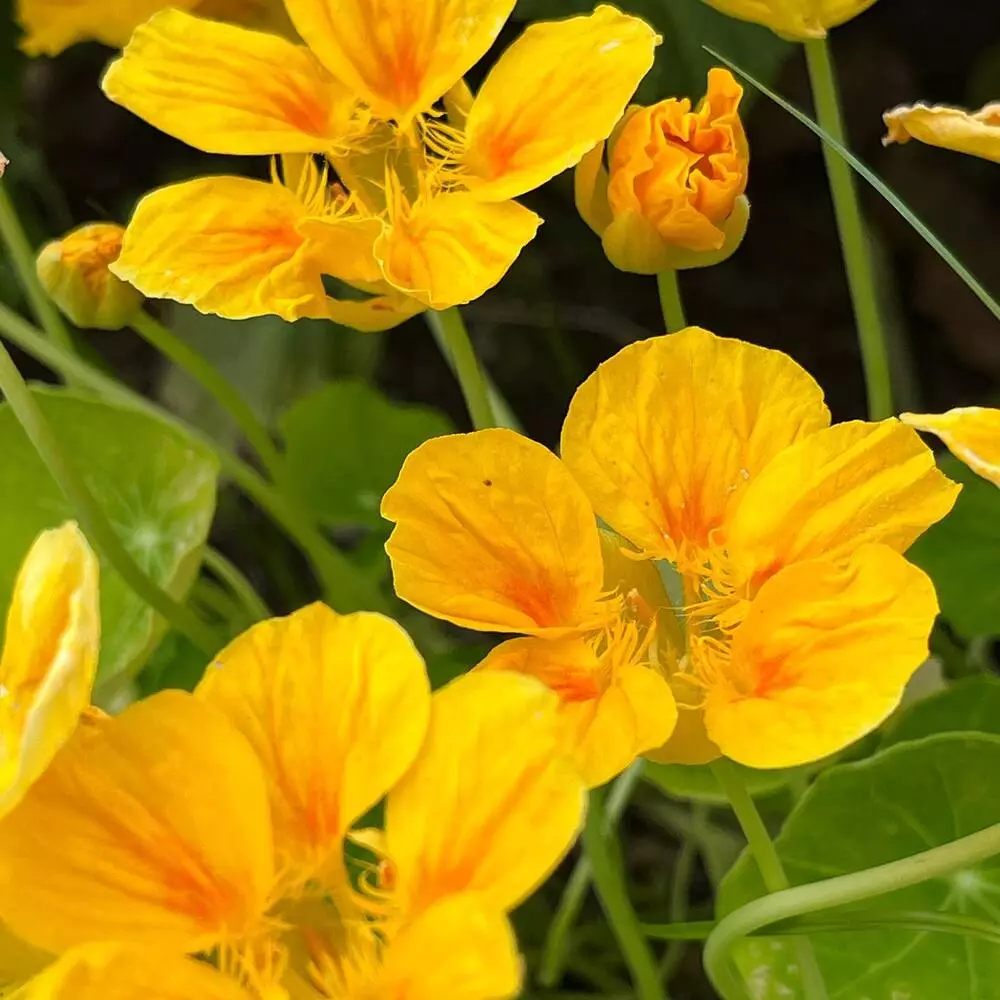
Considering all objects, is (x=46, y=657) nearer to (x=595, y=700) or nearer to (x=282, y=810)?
(x=282, y=810)

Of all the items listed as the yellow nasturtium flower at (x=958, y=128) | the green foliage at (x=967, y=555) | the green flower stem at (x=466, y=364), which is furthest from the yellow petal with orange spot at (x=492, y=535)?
the green foliage at (x=967, y=555)

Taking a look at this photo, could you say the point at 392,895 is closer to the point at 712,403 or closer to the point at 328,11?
the point at 712,403

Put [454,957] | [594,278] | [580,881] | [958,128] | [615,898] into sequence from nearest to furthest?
[454,957]
[958,128]
[615,898]
[580,881]
[594,278]

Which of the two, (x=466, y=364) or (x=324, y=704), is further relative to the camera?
(x=466, y=364)

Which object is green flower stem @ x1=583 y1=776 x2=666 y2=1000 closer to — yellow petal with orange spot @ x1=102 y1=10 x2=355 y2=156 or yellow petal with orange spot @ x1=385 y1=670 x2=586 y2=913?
yellow petal with orange spot @ x1=385 y1=670 x2=586 y2=913

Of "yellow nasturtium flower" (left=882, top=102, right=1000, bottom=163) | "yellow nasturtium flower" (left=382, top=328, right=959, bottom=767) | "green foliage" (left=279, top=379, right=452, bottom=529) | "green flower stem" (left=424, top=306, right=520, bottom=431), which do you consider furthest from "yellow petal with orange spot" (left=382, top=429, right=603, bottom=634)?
"green foliage" (left=279, top=379, right=452, bottom=529)

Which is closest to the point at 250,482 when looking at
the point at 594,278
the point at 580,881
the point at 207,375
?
the point at 207,375
